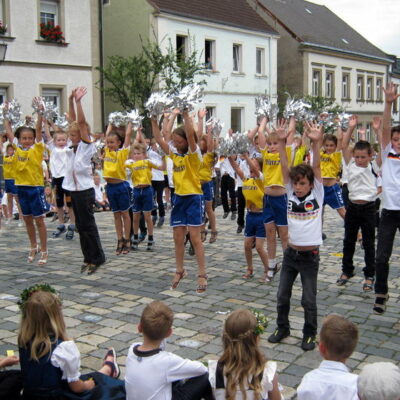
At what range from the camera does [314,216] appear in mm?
5285

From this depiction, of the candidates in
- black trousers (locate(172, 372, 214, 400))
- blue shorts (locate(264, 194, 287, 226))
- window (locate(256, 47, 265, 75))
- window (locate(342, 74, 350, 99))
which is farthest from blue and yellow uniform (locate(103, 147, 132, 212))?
window (locate(342, 74, 350, 99))

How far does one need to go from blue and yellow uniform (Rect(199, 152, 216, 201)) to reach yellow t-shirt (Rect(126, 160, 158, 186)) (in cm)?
88

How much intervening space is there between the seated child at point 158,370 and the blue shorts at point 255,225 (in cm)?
402

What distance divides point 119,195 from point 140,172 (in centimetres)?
83

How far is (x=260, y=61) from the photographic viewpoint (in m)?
34.1

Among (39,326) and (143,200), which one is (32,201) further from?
(39,326)

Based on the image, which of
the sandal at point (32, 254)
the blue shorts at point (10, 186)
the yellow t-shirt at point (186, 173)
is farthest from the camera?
the blue shorts at point (10, 186)

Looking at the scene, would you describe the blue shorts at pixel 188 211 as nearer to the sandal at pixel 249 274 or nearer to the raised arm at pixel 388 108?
the sandal at pixel 249 274

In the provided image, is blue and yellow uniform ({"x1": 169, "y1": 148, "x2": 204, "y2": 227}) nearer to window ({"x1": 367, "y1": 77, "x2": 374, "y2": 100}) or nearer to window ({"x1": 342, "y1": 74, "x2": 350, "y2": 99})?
window ({"x1": 342, "y1": 74, "x2": 350, "y2": 99})

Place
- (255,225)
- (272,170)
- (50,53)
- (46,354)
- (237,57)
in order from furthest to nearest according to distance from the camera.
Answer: (237,57) → (50,53) → (255,225) → (272,170) → (46,354)

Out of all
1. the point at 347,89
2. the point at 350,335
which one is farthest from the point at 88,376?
the point at 347,89

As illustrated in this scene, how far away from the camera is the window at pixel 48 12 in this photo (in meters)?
21.5

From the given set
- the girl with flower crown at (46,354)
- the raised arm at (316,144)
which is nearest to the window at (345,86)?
the raised arm at (316,144)

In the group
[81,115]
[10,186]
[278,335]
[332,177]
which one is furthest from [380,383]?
[10,186]
